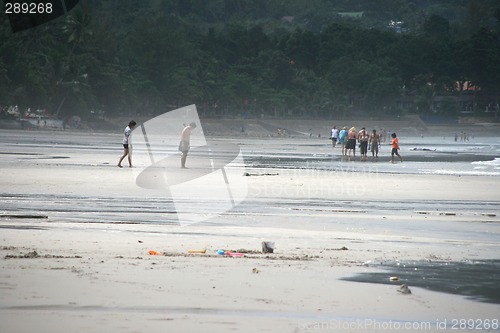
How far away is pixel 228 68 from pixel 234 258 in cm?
13027

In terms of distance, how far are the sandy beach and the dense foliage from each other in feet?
209

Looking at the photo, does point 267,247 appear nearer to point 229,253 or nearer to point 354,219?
point 229,253

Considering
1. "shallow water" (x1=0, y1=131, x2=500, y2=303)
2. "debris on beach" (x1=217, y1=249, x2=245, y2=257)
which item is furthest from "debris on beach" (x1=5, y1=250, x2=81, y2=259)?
"shallow water" (x1=0, y1=131, x2=500, y2=303)

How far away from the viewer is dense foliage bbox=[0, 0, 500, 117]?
3812 inches

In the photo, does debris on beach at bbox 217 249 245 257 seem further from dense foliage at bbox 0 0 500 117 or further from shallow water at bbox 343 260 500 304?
dense foliage at bbox 0 0 500 117

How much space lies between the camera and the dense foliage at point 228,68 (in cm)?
9681

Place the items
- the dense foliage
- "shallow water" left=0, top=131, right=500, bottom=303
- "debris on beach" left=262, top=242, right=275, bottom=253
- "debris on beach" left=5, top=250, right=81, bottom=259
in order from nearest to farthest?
"shallow water" left=0, top=131, right=500, bottom=303
"debris on beach" left=5, top=250, right=81, bottom=259
"debris on beach" left=262, top=242, right=275, bottom=253
the dense foliage

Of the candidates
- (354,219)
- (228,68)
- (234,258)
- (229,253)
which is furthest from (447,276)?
(228,68)

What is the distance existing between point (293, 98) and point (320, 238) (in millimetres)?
119444

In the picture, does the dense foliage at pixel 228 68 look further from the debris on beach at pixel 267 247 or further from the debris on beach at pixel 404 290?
the debris on beach at pixel 404 290

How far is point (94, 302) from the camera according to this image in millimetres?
8781

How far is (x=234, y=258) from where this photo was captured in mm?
11867

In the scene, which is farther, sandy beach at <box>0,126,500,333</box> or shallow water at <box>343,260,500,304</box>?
shallow water at <box>343,260,500,304</box>

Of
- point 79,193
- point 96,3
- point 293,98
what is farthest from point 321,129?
point 79,193
